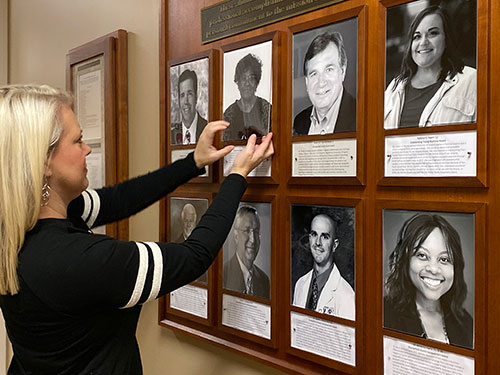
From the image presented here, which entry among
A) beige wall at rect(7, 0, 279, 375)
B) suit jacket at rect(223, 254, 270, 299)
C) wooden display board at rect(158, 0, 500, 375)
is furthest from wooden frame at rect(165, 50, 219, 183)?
suit jacket at rect(223, 254, 270, 299)

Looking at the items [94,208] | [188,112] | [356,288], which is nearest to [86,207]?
[94,208]

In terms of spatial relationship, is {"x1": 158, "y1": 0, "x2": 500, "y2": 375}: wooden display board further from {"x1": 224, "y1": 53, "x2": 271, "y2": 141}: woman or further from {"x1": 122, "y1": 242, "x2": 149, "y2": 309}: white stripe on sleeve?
{"x1": 122, "y1": 242, "x2": 149, "y2": 309}: white stripe on sleeve

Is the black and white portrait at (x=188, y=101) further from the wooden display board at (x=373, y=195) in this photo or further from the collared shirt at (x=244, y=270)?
the collared shirt at (x=244, y=270)

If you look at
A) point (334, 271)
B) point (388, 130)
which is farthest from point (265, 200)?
point (388, 130)

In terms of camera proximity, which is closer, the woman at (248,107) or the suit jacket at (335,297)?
the suit jacket at (335,297)

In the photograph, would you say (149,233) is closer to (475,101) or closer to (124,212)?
(124,212)

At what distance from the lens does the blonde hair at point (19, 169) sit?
3.76ft

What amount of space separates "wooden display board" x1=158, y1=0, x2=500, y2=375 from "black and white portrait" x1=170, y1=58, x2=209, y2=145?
0.05m

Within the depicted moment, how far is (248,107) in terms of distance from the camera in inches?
58.4

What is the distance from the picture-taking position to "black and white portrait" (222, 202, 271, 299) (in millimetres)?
1458

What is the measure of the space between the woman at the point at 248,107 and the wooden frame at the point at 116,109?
24.7 inches

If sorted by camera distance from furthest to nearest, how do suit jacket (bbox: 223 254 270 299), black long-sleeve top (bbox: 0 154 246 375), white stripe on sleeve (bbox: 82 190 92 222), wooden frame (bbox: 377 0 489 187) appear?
white stripe on sleeve (bbox: 82 190 92 222) → suit jacket (bbox: 223 254 270 299) → black long-sleeve top (bbox: 0 154 246 375) → wooden frame (bbox: 377 0 489 187)

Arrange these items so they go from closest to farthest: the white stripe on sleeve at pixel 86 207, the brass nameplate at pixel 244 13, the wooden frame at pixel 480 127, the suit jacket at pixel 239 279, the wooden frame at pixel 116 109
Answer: the wooden frame at pixel 480 127, the brass nameplate at pixel 244 13, the suit jacket at pixel 239 279, the white stripe on sleeve at pixel 86 207, the wooden frame at pixel 116 109

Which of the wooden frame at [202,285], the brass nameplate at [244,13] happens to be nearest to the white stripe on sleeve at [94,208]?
the wooden frame at [202,285]
